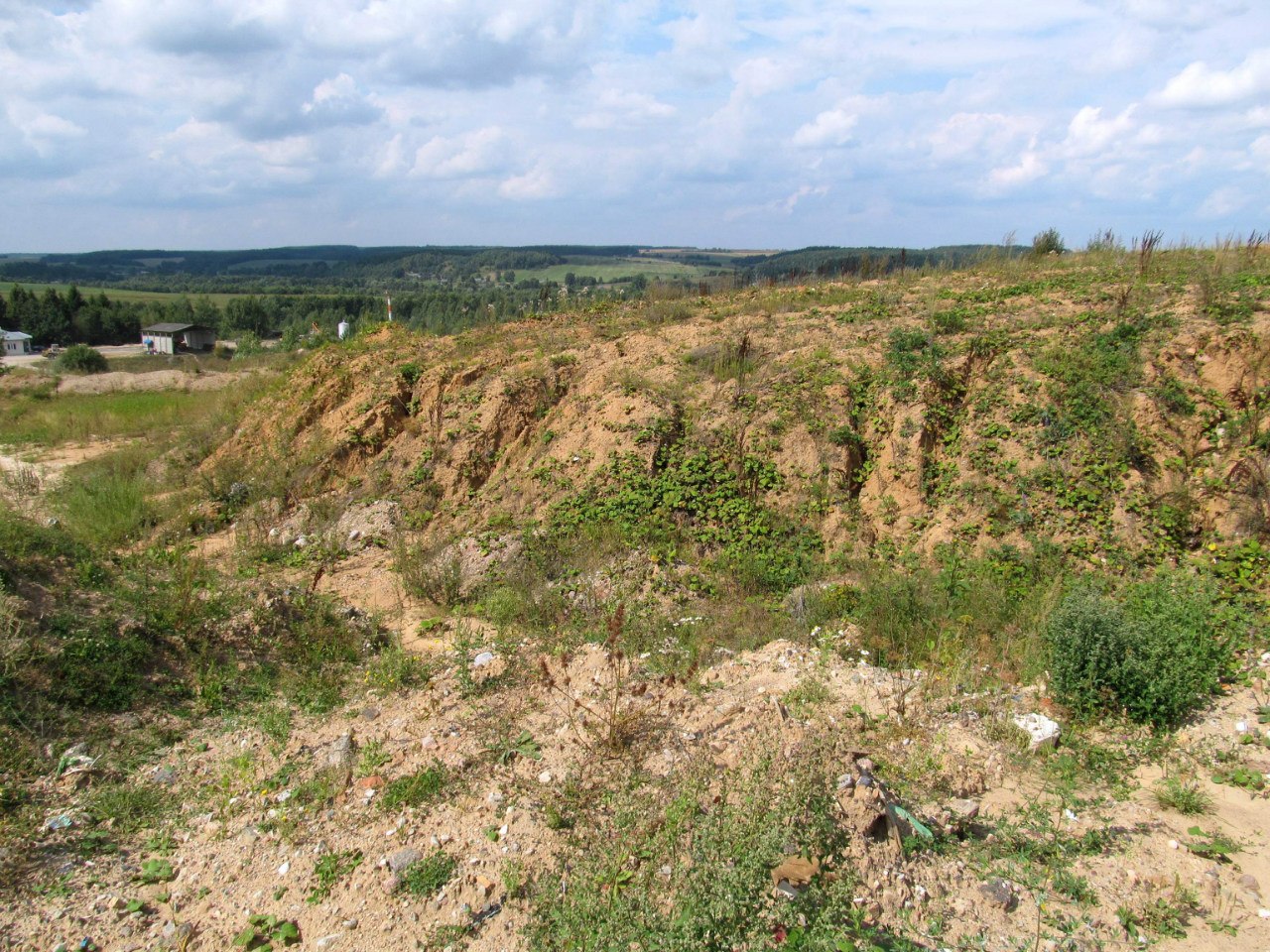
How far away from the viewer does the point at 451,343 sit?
12438mm

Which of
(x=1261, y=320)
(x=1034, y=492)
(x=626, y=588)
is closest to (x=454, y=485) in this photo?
(x=626, y=588)

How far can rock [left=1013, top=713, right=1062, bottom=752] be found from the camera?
4742 millimetres

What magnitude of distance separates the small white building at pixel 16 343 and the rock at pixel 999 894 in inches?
2676

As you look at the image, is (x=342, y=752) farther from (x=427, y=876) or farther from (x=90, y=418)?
(x=90, y=418)

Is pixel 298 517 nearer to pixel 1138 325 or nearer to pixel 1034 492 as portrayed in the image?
pixel 1034 492

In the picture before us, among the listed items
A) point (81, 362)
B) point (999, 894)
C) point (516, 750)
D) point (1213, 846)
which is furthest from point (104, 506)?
point (81, 362)

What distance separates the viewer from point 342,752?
4699mm

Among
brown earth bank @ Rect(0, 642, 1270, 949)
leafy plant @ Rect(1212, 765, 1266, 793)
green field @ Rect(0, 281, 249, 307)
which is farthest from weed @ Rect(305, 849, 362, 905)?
green field @ Rect(0, 281, 249, 307)

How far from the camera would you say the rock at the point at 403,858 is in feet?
12.3

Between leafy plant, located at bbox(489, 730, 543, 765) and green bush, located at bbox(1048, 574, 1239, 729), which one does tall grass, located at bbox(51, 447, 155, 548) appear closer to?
leafy plant, located at bbox(489, 730, 543, 765)

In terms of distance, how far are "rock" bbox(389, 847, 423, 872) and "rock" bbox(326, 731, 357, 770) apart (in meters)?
0.94

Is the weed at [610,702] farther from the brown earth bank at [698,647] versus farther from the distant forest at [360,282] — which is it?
the distant forest at [360,282]

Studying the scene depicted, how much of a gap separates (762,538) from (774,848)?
474cm

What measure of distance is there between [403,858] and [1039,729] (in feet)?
13.2
